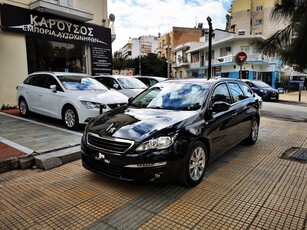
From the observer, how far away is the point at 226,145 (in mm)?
4809

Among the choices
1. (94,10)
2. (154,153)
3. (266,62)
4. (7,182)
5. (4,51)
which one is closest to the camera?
(154,153)

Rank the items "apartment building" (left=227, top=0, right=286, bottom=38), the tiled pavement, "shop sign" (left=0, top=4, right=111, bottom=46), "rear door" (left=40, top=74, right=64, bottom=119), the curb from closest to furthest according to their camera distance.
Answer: the tiled pavement → the curb → "rear door" (left=40, top=74, right=64, bottom=119) → "shop sign" (left=0, top=4, right=111, bottom=46) → "apartment building" (left=227, top=0, right=286, bottom=38)

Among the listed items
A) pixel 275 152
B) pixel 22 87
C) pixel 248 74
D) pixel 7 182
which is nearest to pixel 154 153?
pixel 7 182

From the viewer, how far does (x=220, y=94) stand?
192 inches

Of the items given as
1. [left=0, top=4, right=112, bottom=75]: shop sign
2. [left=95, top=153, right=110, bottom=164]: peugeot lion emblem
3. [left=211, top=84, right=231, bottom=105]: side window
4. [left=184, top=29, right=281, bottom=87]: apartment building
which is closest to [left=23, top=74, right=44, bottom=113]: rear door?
[left=0, top=4, right=112, bottom=75]: shop sign

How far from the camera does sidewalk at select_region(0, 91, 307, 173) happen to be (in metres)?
4.62

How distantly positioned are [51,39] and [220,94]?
10.2 m

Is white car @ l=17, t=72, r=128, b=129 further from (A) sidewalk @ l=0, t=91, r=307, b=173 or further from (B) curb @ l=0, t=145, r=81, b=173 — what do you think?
(B) curb @ l=0, t=145, r=81, b=173

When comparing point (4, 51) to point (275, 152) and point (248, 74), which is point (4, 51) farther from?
point (248, 74)

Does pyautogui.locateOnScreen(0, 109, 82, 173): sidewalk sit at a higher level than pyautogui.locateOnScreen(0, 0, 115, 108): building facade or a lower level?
lower

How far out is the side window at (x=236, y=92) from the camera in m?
5.45

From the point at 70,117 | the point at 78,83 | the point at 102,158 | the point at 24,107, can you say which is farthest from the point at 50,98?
the point at 102,158

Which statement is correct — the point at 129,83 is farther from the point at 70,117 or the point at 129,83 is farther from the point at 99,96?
the point at 70,117

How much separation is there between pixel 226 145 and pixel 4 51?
394 inches
